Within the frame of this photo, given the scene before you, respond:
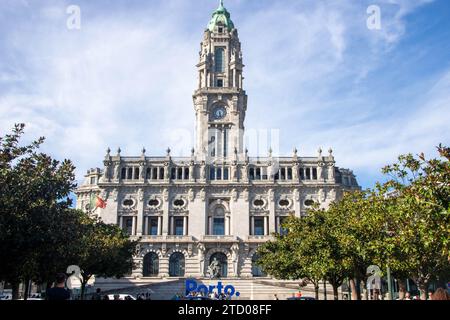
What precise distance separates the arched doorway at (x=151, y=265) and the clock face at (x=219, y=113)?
32.3m

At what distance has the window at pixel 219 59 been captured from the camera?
9956cm

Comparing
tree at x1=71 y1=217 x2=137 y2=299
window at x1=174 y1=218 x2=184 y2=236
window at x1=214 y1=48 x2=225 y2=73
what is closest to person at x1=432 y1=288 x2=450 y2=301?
tree at x1=71 y1=217 x2=137 y2=299

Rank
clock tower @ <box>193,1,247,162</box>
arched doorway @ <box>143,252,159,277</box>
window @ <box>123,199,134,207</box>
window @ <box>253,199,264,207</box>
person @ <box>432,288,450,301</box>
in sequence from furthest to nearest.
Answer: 1. clock tower @ <box>193,1,247,162</box>
2. window @ <box>253,199,264,207</box>
3. window @ <box>123,199,134,207</box>
4. arched doorway @ <box>143,252,159,277</box>
5. person @ <box>432,288,450,301</box>

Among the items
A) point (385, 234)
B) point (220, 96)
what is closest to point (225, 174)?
point (220, 96)

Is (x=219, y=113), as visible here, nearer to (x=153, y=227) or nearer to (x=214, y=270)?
(x=153, y=227)

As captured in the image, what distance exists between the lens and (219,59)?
10012 centimetres

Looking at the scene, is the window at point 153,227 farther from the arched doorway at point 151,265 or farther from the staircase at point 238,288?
the staircase at point 238,288

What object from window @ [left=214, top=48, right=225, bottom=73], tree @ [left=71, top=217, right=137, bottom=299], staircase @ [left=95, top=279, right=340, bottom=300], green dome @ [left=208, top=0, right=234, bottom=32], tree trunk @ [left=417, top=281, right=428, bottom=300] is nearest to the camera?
tree trunk @ [left=417, top=281, right=428, bottom=300]

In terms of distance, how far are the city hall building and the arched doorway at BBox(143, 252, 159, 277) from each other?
18cm

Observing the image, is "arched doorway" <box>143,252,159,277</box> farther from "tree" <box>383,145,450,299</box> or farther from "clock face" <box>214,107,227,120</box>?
"tree" <box>383,145,450,299</box>

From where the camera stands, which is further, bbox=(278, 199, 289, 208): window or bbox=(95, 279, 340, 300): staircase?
bbox=(278, 199, 289, 208): window

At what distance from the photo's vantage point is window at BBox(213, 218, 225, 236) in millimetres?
84119

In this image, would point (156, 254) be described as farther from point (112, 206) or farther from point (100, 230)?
point (100, 230)
